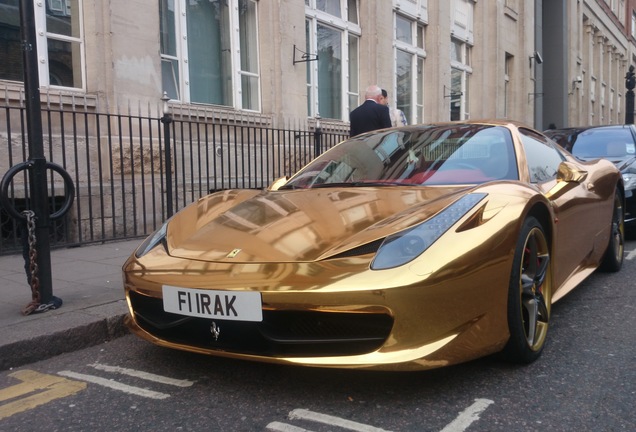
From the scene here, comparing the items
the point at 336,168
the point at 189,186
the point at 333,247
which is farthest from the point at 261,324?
the point at 189,186

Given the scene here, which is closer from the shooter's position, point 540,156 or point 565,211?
point 565,211

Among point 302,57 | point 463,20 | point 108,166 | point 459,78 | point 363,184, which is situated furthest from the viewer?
point 459,78

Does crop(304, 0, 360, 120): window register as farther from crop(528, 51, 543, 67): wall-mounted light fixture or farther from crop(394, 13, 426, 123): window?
crop(528, 51, 543, 67): wall-mounted light fixture

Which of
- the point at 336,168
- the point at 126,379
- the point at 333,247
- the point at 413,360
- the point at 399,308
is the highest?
the point at 336,168

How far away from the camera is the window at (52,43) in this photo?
24.0ft

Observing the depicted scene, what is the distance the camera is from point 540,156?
4.03m

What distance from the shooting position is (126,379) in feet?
10.2

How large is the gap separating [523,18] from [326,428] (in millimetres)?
23559

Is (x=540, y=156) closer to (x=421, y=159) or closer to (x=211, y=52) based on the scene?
(x=421, y=159)

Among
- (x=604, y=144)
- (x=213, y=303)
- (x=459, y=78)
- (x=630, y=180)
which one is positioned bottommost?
(x=213, y=303)

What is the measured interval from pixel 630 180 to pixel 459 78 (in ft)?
42.5

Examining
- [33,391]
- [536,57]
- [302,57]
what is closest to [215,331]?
[33,391]

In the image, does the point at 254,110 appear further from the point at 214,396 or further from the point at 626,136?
the point at 214,396

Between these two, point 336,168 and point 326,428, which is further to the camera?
point 336,168
